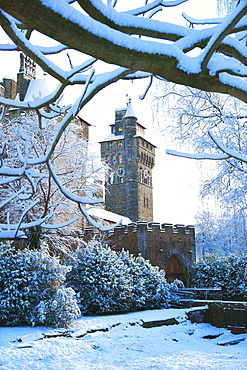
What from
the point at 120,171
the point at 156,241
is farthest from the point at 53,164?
the point at 120,171

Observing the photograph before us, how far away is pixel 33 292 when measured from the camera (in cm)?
1075

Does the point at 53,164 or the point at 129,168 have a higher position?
the point at 129,168

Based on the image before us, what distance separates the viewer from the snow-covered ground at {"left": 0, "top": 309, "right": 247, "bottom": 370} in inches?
303

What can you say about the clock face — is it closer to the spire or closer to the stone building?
the stone building

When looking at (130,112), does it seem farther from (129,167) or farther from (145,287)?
(145,287)

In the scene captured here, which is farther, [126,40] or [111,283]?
[111,283]

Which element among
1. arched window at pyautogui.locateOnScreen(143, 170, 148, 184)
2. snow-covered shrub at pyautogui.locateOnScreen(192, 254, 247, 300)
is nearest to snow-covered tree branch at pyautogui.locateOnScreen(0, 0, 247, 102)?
snow-covered shrub at pyautogui.locateOnScreen(192, 254, 247, 300)

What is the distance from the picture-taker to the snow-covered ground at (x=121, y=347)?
7.68 m

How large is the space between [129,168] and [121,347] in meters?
36.7

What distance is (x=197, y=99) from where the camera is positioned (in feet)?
22.8

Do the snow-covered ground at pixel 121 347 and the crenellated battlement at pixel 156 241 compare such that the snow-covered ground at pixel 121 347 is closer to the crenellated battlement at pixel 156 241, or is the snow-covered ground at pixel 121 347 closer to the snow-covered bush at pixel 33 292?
the snow-covered bush at pixel 33 292

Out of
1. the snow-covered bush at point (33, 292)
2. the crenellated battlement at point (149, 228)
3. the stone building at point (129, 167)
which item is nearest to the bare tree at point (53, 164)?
the snow-covered bush at point (33, 292)

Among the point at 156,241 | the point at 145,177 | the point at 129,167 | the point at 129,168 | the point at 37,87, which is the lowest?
the point at 156,241

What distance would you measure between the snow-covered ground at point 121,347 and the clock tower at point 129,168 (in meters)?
31.1
